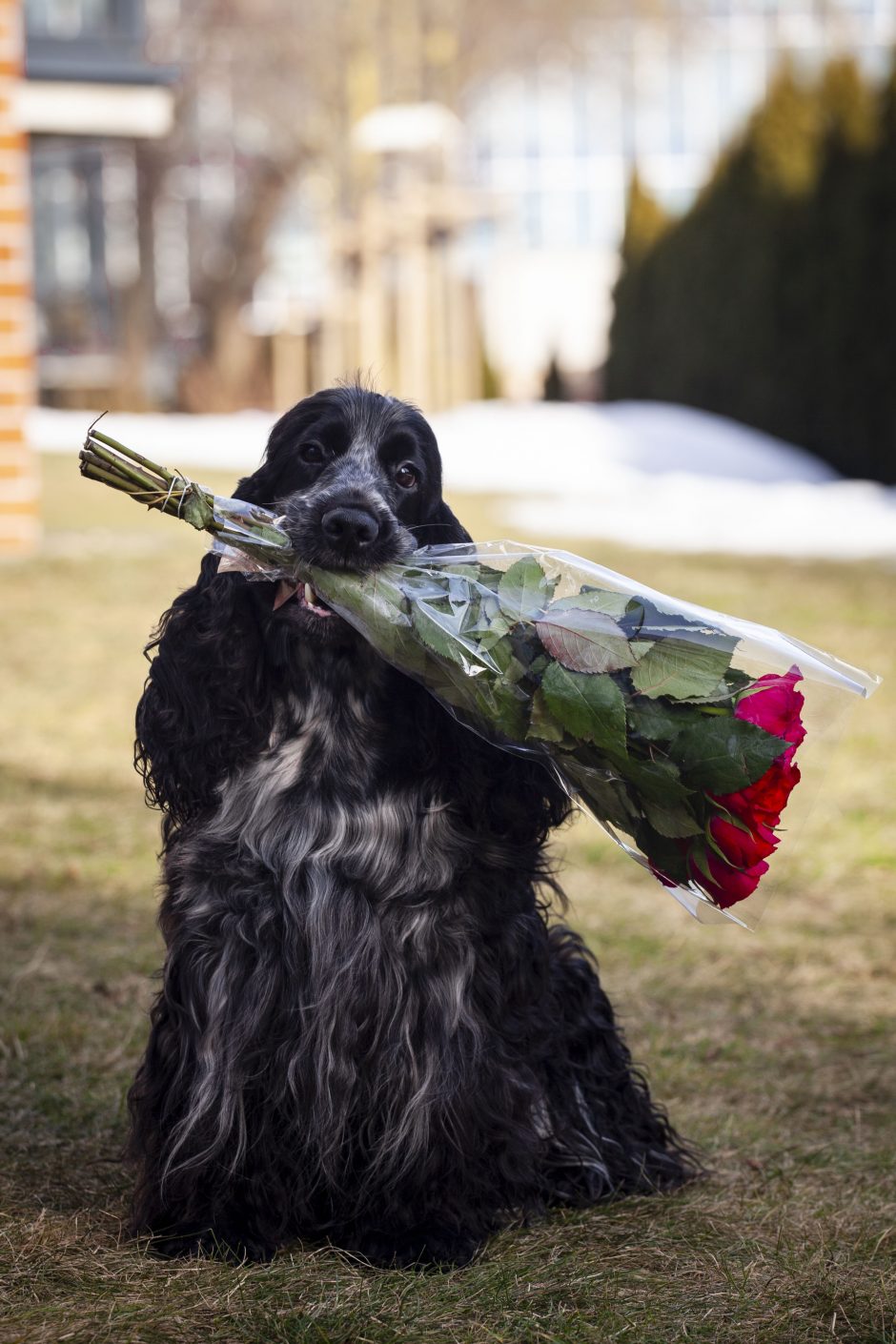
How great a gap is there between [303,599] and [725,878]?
2.61 ft

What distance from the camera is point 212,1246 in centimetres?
280

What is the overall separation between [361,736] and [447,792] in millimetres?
167

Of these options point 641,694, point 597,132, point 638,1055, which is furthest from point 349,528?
point 597,132

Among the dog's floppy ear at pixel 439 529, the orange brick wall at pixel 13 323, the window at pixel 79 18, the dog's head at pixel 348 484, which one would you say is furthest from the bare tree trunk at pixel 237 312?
the dog's head at pixel 348 484

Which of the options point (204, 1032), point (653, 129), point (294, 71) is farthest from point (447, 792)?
point (653, 129)

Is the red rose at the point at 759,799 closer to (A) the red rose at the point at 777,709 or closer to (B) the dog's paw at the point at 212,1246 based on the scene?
(A) the red rose at the point at 777,709

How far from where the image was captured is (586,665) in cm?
270

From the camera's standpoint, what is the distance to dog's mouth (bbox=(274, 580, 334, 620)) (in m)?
2.73

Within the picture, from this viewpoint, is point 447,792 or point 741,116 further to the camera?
point 741,116

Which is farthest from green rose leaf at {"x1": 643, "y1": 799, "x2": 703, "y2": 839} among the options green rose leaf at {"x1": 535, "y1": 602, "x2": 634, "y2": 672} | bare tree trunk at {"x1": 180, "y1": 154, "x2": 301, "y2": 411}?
bare tree trunk at {"x1": 180, "y1": 154, "x2": 301, "y2": 411}

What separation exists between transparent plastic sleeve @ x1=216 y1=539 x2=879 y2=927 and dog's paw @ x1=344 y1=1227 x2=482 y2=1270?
691 millimetres

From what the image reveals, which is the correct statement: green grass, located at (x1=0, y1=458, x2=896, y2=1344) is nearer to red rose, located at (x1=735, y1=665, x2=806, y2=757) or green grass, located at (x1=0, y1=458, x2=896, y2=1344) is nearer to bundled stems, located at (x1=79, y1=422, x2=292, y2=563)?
red rose, located at (x1=735, y1=665, x2=806, y2=757)

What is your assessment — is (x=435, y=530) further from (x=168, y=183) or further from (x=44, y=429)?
(x=168, y=183)

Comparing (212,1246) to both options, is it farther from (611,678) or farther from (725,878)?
(611,678)
